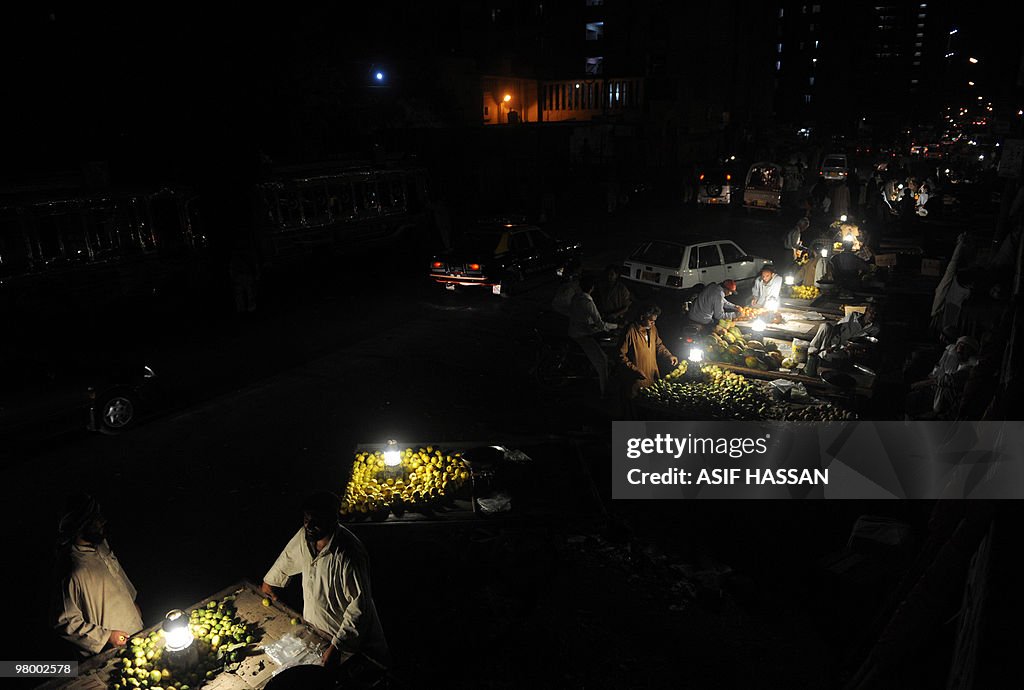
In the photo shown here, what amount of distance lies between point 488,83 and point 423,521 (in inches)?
1657

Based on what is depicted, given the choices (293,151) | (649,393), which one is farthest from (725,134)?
(649,393)

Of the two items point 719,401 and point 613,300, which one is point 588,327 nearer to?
point 613,300

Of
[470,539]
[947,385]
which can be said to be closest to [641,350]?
[947,385]

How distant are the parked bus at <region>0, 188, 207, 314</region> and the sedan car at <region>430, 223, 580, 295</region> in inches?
245

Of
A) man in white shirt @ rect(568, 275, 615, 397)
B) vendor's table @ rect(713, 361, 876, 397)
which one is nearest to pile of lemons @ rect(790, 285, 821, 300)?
vendor's table @ rect(713, 361, 876, 397)

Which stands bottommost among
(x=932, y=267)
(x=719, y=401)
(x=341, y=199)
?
(x=932, y=267)

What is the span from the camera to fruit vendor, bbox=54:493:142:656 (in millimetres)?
4570

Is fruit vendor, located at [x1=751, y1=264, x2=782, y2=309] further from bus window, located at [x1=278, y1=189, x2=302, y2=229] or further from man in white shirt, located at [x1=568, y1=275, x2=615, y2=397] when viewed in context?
bus window, located at [x1=278, y1=189, x2=302, y2=229]

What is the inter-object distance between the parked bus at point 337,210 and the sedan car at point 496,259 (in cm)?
435

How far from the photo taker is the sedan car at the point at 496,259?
54.6 ft

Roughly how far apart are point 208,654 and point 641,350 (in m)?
6.46

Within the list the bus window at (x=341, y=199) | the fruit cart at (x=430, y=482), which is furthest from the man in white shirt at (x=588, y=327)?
the bus window at (x=341, y=199)

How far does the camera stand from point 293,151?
Answer: 82.6ft

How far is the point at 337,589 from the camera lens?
179 inches
